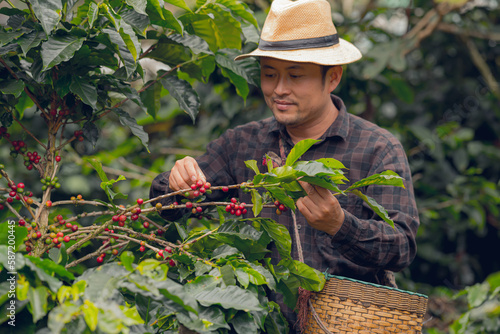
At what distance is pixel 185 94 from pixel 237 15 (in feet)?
1.08

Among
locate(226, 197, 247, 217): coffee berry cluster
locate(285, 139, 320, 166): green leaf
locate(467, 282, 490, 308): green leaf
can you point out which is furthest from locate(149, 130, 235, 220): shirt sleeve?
locate(467, 282, 490, 308): green leaf

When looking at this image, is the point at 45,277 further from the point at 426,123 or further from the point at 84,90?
the point at 426,123

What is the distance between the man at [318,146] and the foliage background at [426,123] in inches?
46.8

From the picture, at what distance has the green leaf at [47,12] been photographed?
129 cm

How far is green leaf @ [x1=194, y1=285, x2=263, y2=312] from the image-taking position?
122cm

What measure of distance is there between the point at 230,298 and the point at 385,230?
0.62 metres

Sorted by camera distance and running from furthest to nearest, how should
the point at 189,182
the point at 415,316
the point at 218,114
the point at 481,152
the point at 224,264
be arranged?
1. the point at 481,152
2. the point at 218,114
3. the point at 189,182
4. the point at 415,316
5. the point at 224,264

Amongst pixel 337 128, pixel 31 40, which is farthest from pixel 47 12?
pixel 337 128

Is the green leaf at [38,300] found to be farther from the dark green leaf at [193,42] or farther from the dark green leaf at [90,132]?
the dark green leaf at [193,42]

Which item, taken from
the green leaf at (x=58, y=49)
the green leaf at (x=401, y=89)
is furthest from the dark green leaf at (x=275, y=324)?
the green leaf at (x=401, y=89)

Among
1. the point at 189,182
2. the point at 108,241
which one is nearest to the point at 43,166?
the point at 108,241

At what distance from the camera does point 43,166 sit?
1.54 m

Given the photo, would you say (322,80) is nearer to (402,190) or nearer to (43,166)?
(402,190)

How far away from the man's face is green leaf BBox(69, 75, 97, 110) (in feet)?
2.24
